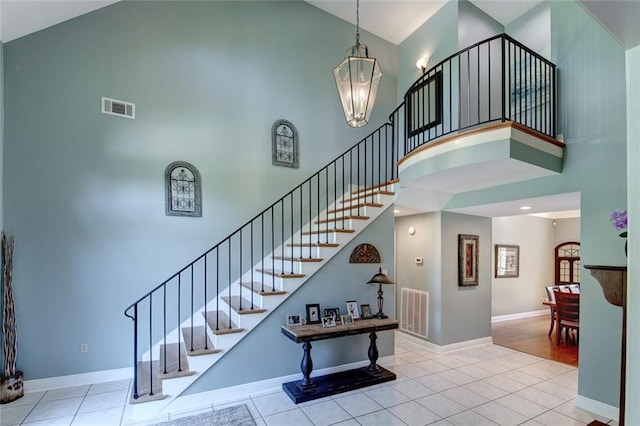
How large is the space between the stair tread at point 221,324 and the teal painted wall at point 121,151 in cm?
87

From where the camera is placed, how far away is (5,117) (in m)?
3.64

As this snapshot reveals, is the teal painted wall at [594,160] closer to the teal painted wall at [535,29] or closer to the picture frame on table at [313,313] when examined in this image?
the teal painted wall at [535,29]

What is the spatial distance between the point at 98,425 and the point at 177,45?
15.3 feet

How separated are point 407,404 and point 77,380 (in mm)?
3906

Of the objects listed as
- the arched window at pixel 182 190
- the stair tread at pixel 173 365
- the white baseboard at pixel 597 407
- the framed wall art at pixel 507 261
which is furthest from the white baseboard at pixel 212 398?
the framed wall art at pixel 507 261

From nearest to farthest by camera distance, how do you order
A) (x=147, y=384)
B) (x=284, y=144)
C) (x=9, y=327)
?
1. (x=147, y=384)
2. (x=9, y=327)
3. (x=284, y=144)

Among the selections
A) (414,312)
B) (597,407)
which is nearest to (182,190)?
(414,312)

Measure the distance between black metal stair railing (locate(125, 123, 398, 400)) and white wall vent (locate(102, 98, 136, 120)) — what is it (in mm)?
2108

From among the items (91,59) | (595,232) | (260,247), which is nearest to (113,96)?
(91,59)

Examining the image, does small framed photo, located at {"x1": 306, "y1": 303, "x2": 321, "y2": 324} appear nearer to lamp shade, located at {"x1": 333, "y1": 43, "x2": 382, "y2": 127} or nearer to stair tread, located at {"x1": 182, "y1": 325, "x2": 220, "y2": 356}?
stair tread, located at {"x1": 182, "y1": 325, "x2": 220, "y2": 356}

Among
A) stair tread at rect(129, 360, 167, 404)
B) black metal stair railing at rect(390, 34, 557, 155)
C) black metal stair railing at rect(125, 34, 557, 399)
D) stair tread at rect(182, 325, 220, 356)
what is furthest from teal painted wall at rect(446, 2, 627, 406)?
stair tread at rect(129, 360, 167, 404)

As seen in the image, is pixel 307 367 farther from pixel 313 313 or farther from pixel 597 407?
pixel 597 407

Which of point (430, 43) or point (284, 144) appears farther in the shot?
point (430, 43)

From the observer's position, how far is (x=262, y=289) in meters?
3.95
